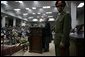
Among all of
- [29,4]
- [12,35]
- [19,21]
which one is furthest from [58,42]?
[19,21]

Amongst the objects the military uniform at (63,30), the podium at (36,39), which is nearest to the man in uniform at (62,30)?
the military uniform at (63,30)

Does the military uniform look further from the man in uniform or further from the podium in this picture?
the podium

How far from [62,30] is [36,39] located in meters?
2.16

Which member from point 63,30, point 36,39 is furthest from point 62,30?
point 36,39

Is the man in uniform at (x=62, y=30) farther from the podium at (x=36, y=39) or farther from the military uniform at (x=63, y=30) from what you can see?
the podium at (x=36, y=39)

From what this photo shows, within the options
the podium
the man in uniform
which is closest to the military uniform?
the man in uniform

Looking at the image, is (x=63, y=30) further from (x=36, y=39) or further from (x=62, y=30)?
(x=36, y=39)

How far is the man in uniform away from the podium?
1.95m

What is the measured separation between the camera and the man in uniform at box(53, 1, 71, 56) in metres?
2.07

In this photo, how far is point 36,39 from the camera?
168 inches

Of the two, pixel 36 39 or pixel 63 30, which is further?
pixel 36 39

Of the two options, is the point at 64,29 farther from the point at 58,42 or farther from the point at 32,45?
the point at 32,45

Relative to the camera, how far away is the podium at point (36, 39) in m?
4.22

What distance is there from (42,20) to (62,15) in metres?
2.73
